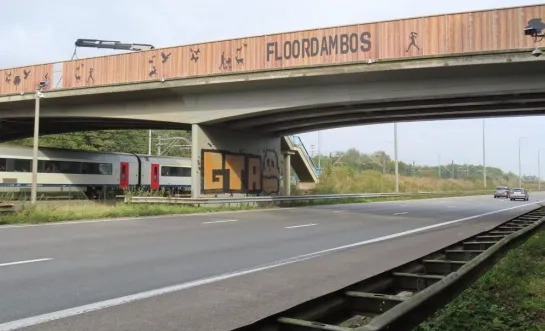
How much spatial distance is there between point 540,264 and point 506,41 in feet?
40.8

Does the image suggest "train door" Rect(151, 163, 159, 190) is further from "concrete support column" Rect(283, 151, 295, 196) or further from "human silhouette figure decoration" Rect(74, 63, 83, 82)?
"human silhouette figure decoration" Rect(74, 63, 83, 82)

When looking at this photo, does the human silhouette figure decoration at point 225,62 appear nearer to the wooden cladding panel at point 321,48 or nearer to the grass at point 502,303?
the wooden cladding panel at point 321,48

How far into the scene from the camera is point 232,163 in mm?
27391

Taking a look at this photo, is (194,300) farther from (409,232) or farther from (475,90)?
(475,90)

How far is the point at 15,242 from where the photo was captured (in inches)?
459

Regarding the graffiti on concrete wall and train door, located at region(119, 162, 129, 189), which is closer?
the graffiti on concrete wall

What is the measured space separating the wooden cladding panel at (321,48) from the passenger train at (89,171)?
8.72 m

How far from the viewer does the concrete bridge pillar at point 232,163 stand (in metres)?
25.3

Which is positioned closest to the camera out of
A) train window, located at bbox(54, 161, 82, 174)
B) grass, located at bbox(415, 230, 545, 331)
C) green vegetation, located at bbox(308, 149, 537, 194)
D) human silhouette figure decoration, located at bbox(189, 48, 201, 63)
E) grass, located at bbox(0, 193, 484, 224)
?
grass, located at bbox(415, 230, 545, 331)

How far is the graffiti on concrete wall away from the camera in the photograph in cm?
2584

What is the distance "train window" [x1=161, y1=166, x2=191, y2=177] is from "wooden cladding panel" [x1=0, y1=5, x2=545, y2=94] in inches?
741

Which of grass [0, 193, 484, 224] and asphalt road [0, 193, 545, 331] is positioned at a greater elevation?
grass [0, 193, 484, 224]

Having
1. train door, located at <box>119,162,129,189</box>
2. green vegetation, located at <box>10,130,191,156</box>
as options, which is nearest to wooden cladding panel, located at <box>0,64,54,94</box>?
train door, located at <box>119,162,129,189</box>

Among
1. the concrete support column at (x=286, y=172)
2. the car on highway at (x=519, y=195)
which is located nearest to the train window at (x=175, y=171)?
the concrete support column at (x=286, y=172)
